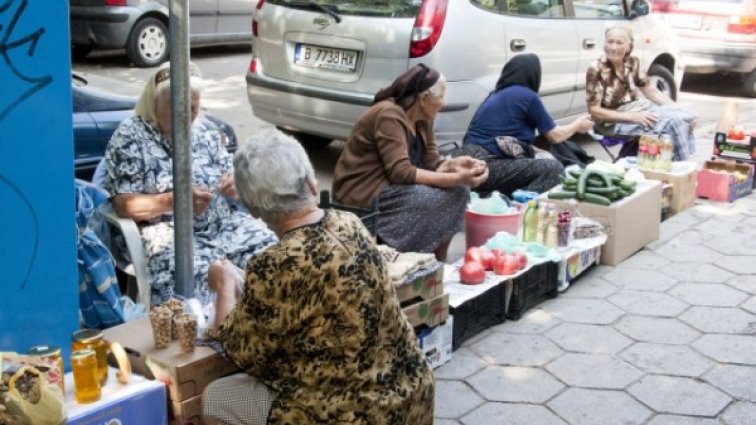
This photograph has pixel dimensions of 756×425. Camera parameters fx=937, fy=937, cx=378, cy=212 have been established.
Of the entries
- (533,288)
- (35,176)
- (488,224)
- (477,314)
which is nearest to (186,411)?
(35,176)

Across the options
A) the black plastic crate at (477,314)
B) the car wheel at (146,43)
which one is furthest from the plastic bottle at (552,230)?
the car wheel at (146,43)

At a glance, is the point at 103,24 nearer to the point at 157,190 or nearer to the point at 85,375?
the point at 157,190

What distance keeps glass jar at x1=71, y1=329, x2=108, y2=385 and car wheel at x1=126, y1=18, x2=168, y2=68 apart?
30.6 feet

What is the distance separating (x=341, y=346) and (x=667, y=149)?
14.3ft

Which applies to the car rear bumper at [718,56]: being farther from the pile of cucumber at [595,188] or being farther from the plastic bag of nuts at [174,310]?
the plastic bag of nuts at [174,310]

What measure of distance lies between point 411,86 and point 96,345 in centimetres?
248

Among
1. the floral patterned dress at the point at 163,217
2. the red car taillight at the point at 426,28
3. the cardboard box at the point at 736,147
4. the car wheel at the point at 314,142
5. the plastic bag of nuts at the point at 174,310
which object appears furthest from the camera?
the car wheel at the point at 314,142

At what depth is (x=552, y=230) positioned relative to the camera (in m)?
5.06

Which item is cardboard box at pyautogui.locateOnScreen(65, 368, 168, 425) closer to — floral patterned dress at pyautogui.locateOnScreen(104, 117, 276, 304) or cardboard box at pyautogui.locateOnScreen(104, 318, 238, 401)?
cardboard box at pyautogui.locateOnScreen(104, 318, 238, 401)

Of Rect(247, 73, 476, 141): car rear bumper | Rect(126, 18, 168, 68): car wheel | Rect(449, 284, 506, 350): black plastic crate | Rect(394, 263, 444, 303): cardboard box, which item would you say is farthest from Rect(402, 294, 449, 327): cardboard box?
Rect(126, 18, 168, 68): car wheel

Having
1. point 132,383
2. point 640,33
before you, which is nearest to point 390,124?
point 132,383

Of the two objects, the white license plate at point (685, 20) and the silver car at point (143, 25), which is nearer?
the white license plate at point (685, 20)

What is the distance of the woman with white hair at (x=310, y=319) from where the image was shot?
251cm

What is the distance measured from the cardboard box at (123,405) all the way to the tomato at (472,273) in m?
1.96
